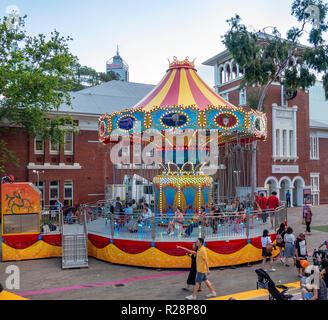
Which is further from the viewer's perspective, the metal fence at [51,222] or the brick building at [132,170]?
the brick building at [132,170]

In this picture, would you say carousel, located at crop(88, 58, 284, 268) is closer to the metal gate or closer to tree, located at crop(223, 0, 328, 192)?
the metal gate

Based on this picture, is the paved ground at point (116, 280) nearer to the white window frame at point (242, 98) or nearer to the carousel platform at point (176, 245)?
the carousel platform at point (176, 245)

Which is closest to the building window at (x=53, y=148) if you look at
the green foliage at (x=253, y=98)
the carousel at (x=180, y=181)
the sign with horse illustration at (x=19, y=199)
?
the carousel at (x=180, y=181)

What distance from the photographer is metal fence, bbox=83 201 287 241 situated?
12.2 m

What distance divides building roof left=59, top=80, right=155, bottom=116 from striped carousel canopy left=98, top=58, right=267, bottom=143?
1068 cm

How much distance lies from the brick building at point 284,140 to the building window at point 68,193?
15.3 metres

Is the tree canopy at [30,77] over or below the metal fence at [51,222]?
over

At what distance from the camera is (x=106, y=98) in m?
30.0

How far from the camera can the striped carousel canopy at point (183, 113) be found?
13781 millimetres

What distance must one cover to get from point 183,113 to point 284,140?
66.1 feet

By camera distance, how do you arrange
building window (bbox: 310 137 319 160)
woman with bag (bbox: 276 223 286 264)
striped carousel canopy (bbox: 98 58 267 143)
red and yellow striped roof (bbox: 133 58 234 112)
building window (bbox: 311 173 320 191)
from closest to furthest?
1. woman with bag (bbox: 276 223 286 264)
2. striped carousel canopy (bbox: 98 58 267 143)
3. red and yellow striped roof (bbox: 133 58 234 112)
4. building window (bbox: 311 173 320 191)
5. building window (bbox: 310 137 319 160)

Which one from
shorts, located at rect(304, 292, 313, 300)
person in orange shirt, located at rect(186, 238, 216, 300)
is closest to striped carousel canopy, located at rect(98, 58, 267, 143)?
person in orange shirt, located at rect(186, 238, 216, 300)
